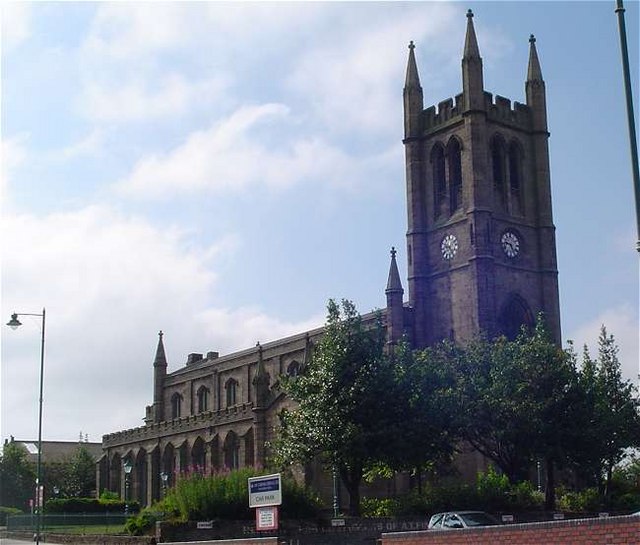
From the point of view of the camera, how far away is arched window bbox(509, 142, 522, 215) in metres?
70.7

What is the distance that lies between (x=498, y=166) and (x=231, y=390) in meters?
34.1

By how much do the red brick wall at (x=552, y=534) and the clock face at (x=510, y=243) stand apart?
4557 cm

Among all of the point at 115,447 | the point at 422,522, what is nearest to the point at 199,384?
the point at 115,447

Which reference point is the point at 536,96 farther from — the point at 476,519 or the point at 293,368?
the point at 476,519

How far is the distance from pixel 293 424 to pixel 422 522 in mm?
9239

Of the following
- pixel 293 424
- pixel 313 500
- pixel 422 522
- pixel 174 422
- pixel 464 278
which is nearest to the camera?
pixel 422 522

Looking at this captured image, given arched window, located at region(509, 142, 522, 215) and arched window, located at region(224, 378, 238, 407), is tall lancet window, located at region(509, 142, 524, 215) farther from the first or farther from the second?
arched window, located at region(224, 378, 238, 407)

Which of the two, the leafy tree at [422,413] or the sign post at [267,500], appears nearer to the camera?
the sign post at [267,500]

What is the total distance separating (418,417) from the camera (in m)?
47.2

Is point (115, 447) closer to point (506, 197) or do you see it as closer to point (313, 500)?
point (506, 197)

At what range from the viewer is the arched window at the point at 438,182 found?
70688mm

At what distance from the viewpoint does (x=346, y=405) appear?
153 feet

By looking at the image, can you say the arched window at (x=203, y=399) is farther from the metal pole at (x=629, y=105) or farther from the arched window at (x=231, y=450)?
the metal pole at (x=629, y=105)

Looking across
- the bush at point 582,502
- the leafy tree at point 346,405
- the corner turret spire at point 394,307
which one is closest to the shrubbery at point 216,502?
the leafy tree at point 346,405
